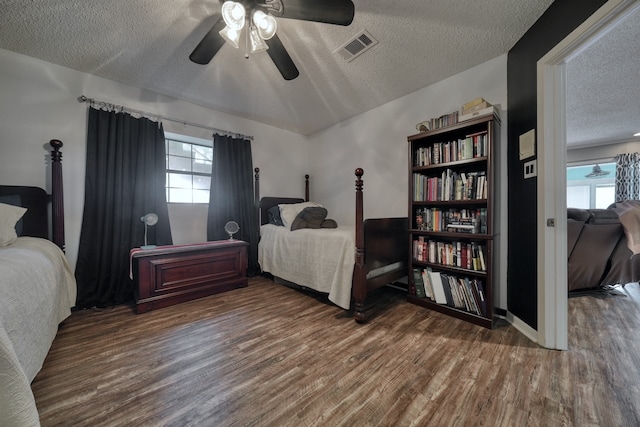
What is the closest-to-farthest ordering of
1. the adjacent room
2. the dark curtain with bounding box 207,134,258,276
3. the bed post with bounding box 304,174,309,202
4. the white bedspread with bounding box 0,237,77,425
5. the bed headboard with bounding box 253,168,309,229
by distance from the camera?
1. the white bedspread with bounding box 0,237,77,425
2. the adjacent room
3. the dark curtain with bounding box 207,134,258,276
4. the bed headboard with bounding box 253,168,309,229
5. the bed post with bounding box 304,174,309,202

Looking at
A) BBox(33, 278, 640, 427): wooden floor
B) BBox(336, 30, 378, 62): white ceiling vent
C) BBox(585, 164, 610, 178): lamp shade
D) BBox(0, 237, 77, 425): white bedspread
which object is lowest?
BBox(33, 278, 640, 427): wooden floor

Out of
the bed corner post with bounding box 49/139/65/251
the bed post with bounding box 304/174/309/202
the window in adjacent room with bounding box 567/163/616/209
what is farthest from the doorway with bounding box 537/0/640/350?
the window in adjacent room with bounding box 567/163/616/209

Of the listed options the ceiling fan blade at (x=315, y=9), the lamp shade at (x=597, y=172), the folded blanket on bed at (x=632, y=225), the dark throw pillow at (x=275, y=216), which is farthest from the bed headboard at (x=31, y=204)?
the lamp shade at (x=597, y=172)

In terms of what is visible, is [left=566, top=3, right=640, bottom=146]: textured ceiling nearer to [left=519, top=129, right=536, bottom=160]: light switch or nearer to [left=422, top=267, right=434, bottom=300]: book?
[left=519, top=129, right=536, bottom=160]: light switch

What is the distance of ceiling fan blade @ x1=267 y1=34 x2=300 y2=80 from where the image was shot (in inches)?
58.2

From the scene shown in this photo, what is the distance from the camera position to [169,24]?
163cm

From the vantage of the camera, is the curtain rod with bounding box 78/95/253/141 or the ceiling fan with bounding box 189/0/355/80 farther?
the curtain rod with bounding box 78/95/253/141

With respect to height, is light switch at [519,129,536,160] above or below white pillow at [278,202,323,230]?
above

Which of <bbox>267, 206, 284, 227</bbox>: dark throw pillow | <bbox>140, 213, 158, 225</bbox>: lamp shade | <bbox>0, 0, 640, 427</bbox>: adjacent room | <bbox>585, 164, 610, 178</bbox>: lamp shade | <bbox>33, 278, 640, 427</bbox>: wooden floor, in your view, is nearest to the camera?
<bbox>33, 278, 640, 427</bbox>: wooden floor

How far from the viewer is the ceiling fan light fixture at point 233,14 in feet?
3.98

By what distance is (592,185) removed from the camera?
5016mm

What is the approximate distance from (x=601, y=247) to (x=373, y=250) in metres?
2.54

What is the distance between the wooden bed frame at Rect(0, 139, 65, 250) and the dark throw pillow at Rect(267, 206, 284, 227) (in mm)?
2024

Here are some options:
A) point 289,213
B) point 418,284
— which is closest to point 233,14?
point 289,213
